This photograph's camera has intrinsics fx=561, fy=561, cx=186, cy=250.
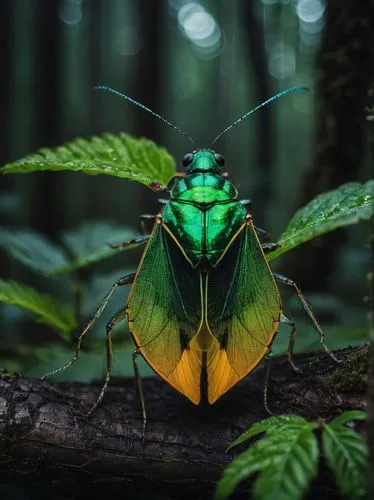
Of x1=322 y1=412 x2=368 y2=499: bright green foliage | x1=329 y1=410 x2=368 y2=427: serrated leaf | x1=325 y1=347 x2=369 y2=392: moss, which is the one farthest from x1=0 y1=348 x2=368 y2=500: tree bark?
x1=322 y1=412 x2=368 y2=499: bright green foliage

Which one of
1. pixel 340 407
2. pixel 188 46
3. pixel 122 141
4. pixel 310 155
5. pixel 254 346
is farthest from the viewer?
pixel 188 46

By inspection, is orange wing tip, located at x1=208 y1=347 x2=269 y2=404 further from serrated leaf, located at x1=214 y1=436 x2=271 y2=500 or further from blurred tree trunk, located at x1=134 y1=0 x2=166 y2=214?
blurred tree trunk, located at x1=134 y1=0 x2=166 y2=214

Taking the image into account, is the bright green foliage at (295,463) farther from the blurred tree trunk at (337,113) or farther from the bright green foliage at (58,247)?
the blurred tree trunk at (337,113)

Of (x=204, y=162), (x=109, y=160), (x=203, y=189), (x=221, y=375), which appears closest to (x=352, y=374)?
(x=221, y=375)

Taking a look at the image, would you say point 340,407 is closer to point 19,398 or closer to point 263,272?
point 263,272

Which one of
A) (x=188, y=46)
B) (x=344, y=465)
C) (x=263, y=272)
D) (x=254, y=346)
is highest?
(x=188, y=46)

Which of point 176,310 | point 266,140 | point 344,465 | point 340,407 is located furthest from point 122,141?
point 266,140

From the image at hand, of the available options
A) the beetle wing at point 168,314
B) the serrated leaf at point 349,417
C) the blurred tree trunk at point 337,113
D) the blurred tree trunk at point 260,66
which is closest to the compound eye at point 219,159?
the beetle wing at point 168,314
